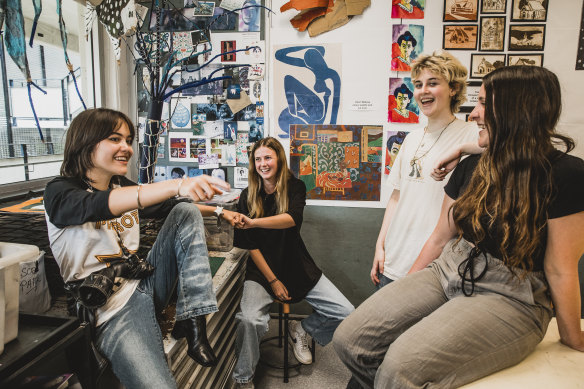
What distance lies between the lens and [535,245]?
105 cm

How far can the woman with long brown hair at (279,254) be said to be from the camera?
1972mm

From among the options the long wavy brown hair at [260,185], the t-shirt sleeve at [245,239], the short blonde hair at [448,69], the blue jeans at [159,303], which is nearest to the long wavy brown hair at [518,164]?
the short blonde hair at [448,69]

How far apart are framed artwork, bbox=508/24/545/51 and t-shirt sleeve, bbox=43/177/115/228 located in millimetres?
2443

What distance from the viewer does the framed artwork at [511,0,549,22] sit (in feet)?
7.30

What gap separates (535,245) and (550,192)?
0.16 meters

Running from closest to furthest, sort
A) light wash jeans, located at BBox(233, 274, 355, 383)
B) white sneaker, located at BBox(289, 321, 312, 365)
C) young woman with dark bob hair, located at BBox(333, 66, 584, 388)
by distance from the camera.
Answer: young woman with dark bob hair, located at BBox(333, 66, 584, 388), light wash jeans, located at BBox(233, 274, 355, 383), white sneaker, located at BBox(289, 321, 312, 365)

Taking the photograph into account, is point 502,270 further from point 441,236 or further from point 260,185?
point 260,185

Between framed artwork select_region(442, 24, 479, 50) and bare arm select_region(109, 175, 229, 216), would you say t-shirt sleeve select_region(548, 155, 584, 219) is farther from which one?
framed artwork select_region(442, 24, 479, 50)

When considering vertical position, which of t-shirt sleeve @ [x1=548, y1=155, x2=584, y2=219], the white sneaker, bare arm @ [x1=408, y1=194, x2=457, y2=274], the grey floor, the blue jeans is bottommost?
the grey floor

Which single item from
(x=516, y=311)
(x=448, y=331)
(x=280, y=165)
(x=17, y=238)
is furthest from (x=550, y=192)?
(x=17, y=238)

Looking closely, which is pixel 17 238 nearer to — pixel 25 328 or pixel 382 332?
pixel 25 328

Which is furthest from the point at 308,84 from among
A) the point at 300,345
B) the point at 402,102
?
the point at 300,345

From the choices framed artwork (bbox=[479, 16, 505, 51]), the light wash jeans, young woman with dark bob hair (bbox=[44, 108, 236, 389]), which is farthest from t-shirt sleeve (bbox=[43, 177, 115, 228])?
framed artwork (bbox=[479, 16, 505, 51])

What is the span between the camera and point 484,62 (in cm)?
230
